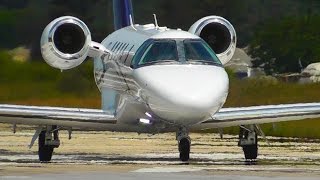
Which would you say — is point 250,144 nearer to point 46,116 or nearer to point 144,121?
point 144,121

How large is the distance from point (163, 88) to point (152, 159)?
2923 millimetres

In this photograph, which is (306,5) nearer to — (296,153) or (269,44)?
(269,44)

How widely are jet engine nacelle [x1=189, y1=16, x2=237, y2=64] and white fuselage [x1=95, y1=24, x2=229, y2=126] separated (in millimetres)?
1199

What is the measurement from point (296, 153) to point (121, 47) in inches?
172

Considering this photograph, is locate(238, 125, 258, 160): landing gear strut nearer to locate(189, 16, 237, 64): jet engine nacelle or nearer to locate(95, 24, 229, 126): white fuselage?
locate(189, 16, 237, 64): jet engine nacelle

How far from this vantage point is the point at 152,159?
24.5 metres

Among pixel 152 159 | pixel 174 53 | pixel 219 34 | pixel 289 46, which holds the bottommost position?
pixel 152 159

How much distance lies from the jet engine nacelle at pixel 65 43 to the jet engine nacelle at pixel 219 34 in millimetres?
2330

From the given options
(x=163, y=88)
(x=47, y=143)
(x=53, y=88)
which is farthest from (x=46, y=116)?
(x=53, y=88)

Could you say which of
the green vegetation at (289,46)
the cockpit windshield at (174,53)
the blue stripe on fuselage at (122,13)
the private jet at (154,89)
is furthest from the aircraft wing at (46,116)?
the green vegetation at (289,46)

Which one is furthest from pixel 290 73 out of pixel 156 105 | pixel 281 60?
pixel 156 105

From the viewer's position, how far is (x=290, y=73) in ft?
199

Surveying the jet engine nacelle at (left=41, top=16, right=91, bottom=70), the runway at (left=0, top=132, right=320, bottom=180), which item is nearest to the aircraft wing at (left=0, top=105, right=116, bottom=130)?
the runway at (left=0, top=132, right=320, bottom=180)

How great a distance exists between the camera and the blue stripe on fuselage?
30.1 meters
